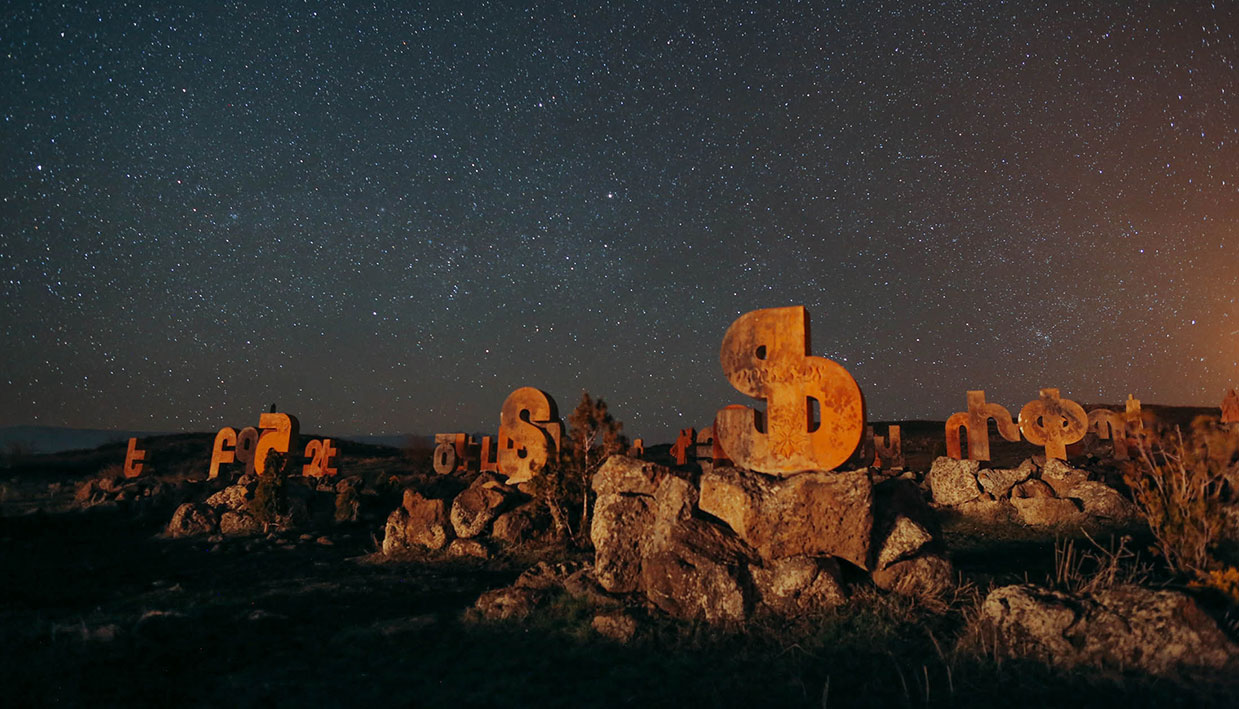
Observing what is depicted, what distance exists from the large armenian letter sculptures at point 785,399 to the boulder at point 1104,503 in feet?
34.3

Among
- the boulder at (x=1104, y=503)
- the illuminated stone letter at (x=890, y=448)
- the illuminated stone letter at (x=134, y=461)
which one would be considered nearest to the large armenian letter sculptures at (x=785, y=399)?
the boulder at (x=1104, y=503)

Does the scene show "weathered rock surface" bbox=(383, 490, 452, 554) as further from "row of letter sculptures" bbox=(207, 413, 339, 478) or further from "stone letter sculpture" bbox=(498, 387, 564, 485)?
"row of letter sculptures" bbox=(207, 413, 339, 478)

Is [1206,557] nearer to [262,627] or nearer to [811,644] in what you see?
[811,644]

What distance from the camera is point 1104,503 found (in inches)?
643

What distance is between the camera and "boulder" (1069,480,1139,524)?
627 inches

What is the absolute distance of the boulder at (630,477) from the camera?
1088 cm

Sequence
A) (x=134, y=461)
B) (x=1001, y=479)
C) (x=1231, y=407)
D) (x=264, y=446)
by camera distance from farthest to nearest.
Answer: (x=134, y=461), (x=1231, y=407), (x=264, y=446), (x=1001, y=479)

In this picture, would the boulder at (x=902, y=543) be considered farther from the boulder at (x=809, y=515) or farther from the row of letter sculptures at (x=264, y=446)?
the row of letter sculptures at (x=264, y=446)

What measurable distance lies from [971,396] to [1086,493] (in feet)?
35.9

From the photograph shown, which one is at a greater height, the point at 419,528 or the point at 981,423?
the point at 981,423

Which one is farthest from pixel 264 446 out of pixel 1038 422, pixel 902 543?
Answer: pixel 1038 422

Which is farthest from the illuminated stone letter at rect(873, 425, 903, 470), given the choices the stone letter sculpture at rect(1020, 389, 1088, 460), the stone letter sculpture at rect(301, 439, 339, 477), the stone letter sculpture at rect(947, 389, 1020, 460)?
the stone letter sculpture at rect(301, 439, 339, 477)

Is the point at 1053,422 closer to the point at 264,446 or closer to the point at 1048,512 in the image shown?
the point at 1048,512

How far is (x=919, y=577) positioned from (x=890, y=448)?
3005cm
